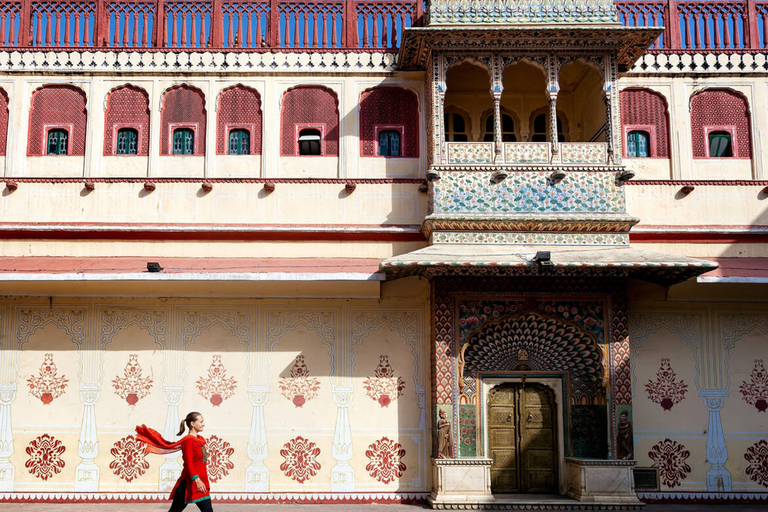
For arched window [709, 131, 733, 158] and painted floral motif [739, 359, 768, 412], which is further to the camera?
arched window [709, 131, 733, 158]

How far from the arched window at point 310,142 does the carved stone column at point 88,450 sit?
4.74 m

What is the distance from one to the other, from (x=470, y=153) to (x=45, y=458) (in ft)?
24.4

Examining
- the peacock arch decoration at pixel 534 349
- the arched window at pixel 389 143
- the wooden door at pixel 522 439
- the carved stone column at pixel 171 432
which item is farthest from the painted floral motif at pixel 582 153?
the carved stone column at pixel 171 432

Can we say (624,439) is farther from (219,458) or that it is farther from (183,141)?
(183,141)

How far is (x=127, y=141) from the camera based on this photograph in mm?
13555

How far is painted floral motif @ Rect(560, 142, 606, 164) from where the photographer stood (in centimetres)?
1280

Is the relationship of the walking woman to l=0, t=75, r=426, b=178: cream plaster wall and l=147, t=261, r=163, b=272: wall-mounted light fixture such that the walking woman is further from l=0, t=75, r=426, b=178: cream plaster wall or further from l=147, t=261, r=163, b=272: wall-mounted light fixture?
l=0, t=75, r=426, b=178: cream plaster wall

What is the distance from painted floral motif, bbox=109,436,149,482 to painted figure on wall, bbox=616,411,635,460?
662cm

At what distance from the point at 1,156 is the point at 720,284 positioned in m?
10.8

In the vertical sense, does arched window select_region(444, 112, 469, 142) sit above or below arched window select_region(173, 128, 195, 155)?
above

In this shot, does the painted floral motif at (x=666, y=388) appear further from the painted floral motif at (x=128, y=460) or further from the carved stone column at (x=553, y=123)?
the painted floral motif at (x=128, y=460)

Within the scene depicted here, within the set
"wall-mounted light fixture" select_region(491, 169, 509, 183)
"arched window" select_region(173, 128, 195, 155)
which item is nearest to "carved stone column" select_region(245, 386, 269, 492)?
"arched window" select_region(173, 128, 195, 155)

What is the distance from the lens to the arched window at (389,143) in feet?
44.4

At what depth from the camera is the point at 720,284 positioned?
12672 mm
